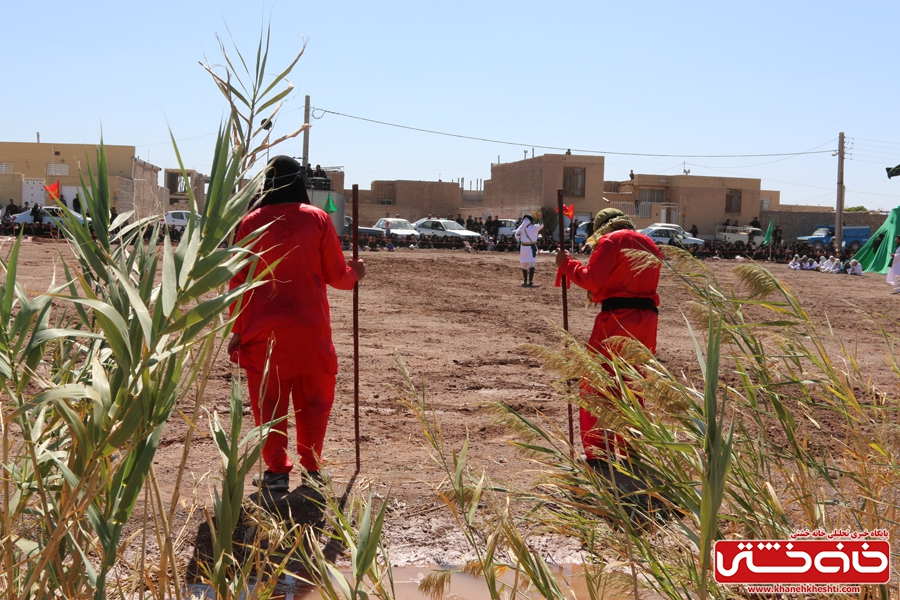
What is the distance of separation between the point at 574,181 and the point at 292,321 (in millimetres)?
44462

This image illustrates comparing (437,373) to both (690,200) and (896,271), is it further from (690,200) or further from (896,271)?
(690,200)

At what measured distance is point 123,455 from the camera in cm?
170

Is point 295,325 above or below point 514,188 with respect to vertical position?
below

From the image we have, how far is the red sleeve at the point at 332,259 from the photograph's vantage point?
4.15m

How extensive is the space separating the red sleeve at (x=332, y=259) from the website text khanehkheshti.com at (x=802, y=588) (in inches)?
103

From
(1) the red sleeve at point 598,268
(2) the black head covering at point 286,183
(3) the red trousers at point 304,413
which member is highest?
(2) the black head covering at point 286,183

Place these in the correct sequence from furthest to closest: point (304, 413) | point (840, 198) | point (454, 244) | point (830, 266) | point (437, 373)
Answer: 1. point (840, 198)
2. point (454, 244)
3. point (830, 266)
4. point (437, 373)
5. point (304, 413)

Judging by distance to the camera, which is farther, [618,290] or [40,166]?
[40,166]

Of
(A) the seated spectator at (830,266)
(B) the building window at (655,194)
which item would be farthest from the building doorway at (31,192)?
(A) the seated spectator at (830,266)

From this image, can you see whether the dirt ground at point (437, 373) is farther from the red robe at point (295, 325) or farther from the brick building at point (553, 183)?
the brick building at point (553, 183)

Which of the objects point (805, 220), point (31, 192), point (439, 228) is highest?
point (31, 192)

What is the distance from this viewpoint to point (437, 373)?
770 cm

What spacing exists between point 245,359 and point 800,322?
272 cm

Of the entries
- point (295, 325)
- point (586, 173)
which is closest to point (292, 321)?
point (295, 325)
